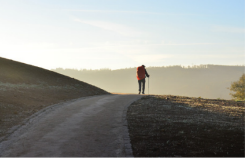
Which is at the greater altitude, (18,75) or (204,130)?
(18,75)

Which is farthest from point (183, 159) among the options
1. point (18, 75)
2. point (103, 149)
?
point (18, 75)

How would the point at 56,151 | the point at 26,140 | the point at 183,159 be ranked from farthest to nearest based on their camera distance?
the point at 26,140, the point at 56,151, the point at 183,159

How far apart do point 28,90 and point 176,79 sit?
548 feet

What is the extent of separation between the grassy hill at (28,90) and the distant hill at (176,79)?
5147 inches

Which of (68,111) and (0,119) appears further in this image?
(68,111)

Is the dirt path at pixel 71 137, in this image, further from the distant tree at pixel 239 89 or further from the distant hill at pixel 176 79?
the distant hill at pixel 176 79

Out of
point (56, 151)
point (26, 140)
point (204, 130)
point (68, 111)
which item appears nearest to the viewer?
point (56, 151)

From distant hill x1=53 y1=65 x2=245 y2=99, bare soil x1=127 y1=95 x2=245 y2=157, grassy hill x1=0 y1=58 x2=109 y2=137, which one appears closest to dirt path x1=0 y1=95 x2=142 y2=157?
bare soil x1=127 y1=95 x2=245 y2=157

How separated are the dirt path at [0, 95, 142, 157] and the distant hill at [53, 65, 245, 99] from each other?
145093 mm

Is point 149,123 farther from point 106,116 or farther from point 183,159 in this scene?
point 183,159

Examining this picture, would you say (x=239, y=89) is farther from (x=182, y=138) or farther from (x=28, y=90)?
(x=182, y=138)

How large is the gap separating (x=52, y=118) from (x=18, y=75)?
16985 mm

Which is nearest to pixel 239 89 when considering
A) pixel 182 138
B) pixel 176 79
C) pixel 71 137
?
pixel 182 138

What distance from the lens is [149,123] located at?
36.6ft
